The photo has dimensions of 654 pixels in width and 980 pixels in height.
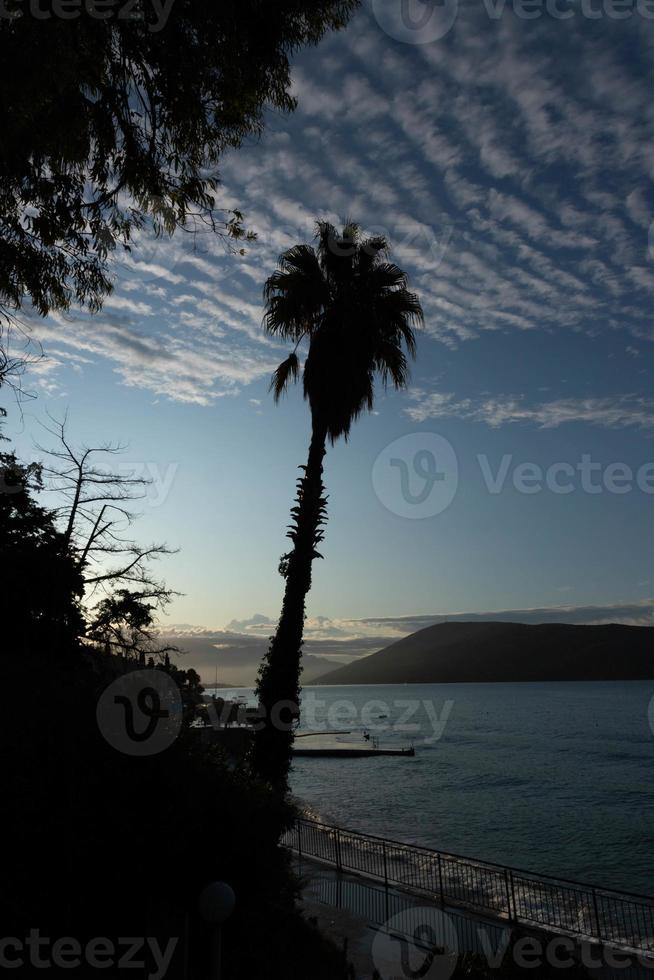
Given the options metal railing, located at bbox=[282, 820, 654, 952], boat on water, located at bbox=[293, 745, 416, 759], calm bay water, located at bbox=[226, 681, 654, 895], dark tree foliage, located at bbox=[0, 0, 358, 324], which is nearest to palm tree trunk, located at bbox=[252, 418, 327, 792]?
metal railing, located at bbox=[282, 820, 654, 952]

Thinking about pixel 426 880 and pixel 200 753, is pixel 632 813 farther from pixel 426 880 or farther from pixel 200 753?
pixel 200 753

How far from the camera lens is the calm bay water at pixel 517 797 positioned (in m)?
32.2

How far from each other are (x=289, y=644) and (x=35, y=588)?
6145 mm

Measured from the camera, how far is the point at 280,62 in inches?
293

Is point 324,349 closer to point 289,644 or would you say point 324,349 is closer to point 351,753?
point 289,644

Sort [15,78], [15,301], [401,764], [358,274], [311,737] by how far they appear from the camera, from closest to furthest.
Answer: [15,78] < [15,301] < [358,274] < [401,764] < [311,737]

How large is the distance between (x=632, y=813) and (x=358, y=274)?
42.3 metres

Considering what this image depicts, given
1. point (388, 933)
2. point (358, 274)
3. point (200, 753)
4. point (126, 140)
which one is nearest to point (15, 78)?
point (126, 140)

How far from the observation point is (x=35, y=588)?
14.8 m

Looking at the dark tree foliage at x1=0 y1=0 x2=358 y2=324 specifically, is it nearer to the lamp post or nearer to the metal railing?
the lamp post

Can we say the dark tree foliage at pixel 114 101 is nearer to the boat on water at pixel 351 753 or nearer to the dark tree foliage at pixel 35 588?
the dark tree foliage at pixel 35 588

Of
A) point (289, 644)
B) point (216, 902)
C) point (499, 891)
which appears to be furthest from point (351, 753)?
point (216, 902)

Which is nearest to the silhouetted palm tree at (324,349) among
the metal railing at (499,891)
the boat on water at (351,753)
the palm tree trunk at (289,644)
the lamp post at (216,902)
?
the palm tree trunk at (289,644)

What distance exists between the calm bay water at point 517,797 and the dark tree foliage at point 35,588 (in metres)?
25.1
